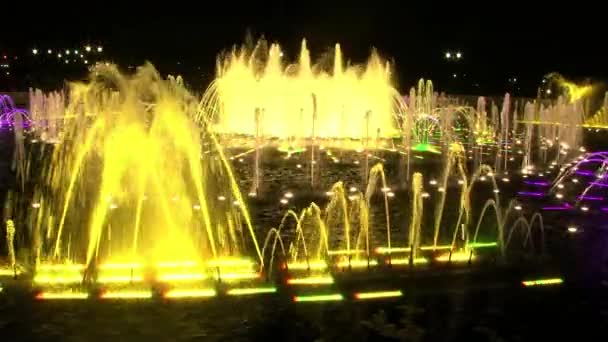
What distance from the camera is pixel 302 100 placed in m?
26.5

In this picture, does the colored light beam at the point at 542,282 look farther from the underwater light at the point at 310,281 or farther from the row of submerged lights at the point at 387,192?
the row of submerged lights at the point at 387,192

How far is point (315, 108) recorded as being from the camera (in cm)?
2489

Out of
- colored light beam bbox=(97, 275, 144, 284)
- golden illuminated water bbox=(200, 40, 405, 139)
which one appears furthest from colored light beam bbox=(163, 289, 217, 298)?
golden illuminated water bbox=(200, 40, 405, 139)

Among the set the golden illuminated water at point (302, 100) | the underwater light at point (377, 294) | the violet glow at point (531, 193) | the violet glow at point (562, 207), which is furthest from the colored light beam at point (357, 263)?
the golden illuminated water at point (302, 100)

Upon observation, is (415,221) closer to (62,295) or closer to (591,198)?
(591,198)

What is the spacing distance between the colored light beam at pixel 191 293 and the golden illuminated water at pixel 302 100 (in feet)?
53.6

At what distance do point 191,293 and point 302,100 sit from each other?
1893 centimetres

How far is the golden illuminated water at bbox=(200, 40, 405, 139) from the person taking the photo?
25875mm

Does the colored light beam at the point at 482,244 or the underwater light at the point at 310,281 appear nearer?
the underwater light at the point at 310,281

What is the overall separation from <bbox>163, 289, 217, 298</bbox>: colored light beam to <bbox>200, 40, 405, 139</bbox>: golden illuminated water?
1633 cm

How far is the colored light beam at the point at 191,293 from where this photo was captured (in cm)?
796

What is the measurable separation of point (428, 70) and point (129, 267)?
4736 cm

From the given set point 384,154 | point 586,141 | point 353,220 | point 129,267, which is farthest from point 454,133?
point 129,267

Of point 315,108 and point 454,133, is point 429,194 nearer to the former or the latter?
point 315,108
